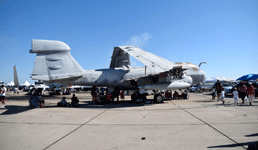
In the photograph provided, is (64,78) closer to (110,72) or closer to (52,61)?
(52,61)

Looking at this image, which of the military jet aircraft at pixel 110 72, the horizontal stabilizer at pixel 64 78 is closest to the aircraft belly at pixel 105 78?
the military jet aircraft at pixel 110 72

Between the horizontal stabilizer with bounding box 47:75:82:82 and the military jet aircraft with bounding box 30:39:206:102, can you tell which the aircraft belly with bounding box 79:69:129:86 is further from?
the horizontal stabilizer with bounding box 47:75:82:82

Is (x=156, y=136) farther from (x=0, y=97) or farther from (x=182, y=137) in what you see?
(x=0, y=97)

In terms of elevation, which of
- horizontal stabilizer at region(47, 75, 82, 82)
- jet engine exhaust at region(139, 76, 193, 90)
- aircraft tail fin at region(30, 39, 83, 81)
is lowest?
jet engine exhaust at region(139, 76, 193, 90)

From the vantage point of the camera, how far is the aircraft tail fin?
10891 millimetres

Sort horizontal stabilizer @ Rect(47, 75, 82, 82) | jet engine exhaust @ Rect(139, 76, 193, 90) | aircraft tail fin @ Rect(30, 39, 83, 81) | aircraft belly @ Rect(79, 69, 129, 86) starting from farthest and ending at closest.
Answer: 1. aircraft belly @ Rect(79, 69, 129, 86)
2. jet engine exhaust @ Rect(139, 76, 193, 90)
3. horizontal stabilizer @ Rect(47, 75, 82, 82)
4. aircraft tail fin @ Rect(30, 39, 83, 81)

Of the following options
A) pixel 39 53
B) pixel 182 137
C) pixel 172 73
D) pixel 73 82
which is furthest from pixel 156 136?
pixel 39 53

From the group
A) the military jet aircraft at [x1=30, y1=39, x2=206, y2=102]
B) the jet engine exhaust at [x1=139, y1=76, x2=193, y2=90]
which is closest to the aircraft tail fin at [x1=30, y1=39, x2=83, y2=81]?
the military jet aircraft at [x1=30, y1=39, x2=206, y2=102]

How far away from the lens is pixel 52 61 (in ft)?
37.6

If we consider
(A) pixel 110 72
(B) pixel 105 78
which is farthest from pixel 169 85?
(B) pixel 105 78

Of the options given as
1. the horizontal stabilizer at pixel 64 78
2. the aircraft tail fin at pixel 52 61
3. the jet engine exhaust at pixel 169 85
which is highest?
the aircraft tail fin at pixel 52 61

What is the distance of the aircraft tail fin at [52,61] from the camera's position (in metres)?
10.9

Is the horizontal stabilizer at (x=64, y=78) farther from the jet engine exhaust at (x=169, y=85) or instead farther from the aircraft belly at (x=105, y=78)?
the jet engine exhaust at (x=169, y=85)

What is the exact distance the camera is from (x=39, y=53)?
10984 millimetres
